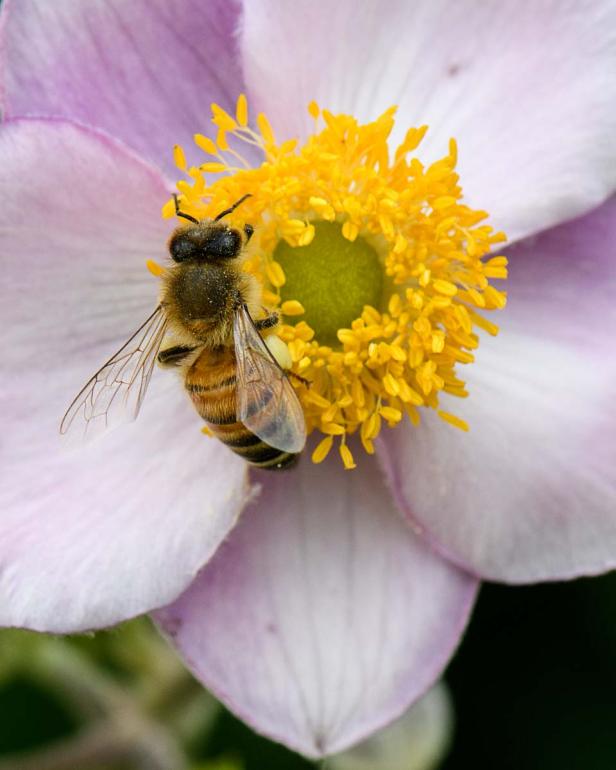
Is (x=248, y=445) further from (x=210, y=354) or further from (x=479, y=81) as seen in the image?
(x=479, y=81)

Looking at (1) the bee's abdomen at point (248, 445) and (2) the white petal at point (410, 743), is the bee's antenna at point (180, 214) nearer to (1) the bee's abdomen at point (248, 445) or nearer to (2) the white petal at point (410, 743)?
(1) the bee's abdomen at point (248, 445)

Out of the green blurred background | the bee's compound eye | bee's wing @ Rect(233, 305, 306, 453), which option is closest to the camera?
bee's wing @ Rect(233, 305, 306, 453)

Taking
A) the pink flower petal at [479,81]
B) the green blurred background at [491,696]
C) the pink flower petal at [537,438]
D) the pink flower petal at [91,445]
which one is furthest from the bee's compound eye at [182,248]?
the green blurred background at [491,696]

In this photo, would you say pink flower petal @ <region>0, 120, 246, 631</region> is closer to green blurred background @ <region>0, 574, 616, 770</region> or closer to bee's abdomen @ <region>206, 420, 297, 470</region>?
bee's abdomen @ <region>206, 420, 297, 470</region>

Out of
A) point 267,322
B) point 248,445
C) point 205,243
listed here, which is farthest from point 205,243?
point 248,445

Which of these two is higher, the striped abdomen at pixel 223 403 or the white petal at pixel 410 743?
the striped abdomen at pixel 223 403

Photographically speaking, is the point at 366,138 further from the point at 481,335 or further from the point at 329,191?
the point at 481,335

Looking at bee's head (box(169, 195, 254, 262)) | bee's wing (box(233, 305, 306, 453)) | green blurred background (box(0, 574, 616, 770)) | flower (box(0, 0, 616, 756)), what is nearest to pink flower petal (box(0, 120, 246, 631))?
flower (box(0, 0, 616, 756))
